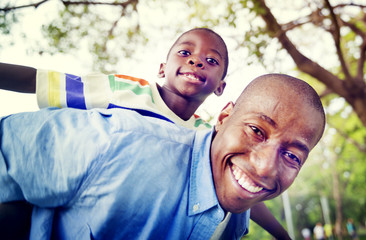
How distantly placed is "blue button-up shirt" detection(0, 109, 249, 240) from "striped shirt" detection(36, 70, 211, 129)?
0.52 meters

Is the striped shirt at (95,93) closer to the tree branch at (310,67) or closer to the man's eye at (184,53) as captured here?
the man's eye at (184,53)

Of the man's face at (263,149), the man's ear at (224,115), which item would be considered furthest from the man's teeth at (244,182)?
the man's ear at (224,115)

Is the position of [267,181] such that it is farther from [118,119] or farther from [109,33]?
[109,33]

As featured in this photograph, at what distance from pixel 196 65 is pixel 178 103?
14.6 inches

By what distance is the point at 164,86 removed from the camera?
8.34 ft

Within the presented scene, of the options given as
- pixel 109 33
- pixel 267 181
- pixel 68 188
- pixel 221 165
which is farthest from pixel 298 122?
pixel 109 33

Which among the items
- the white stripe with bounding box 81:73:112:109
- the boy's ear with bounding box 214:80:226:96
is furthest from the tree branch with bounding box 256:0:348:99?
the white stripe with bounding box 81:73:112:109

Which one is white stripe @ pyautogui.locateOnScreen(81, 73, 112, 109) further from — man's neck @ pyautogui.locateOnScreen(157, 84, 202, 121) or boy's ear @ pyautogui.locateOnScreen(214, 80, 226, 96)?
boy's ear @ pyautogui.locateOnScreen(214, 80, 226, 96)

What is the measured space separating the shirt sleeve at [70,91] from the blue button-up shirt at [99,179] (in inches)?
20.0

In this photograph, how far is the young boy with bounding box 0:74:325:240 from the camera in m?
1.13

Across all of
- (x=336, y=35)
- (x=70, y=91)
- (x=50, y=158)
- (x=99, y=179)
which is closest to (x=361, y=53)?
(x=336, y=35)

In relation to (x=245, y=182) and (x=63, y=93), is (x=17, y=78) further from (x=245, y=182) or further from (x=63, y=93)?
(x=245, y=182)

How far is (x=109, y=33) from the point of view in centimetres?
452

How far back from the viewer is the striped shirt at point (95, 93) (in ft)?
5.99
